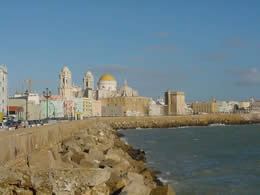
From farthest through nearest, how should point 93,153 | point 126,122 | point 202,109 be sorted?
point 202,109
point 126,122
point 93,153

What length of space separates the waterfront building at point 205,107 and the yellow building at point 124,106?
35.4 m

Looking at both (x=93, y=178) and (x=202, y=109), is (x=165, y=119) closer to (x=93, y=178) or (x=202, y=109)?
(x=202, y=109)

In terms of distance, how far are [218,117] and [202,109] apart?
49.2 metres

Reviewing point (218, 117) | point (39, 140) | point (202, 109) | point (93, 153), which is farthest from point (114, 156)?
point (202, 109)

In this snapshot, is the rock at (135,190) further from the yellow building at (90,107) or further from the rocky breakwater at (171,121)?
the yellow building at (90,107)

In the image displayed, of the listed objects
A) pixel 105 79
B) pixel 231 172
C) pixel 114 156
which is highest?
pixel 105 79

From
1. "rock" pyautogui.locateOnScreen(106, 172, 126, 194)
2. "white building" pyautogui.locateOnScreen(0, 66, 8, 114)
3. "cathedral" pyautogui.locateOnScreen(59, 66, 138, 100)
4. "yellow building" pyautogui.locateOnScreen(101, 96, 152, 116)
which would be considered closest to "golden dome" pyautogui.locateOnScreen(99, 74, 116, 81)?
"cathedral" pyautogui.locateOnScreen(59, 66, 138, 100)

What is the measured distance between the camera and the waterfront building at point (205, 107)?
480 feet

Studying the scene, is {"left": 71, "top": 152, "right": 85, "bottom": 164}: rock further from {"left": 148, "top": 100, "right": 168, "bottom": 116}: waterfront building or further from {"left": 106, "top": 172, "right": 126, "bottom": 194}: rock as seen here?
{"left": 148, "top": 100, "right": 168, "bottom": 116}: waterfront building

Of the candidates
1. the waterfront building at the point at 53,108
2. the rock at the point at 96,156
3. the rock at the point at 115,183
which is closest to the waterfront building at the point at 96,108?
the waterfront building at the point at 53,108

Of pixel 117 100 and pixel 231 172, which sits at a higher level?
pixel 117 100

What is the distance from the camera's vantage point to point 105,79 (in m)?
129

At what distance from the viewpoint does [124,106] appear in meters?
112

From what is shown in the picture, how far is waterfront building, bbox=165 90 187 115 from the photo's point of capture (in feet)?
393
